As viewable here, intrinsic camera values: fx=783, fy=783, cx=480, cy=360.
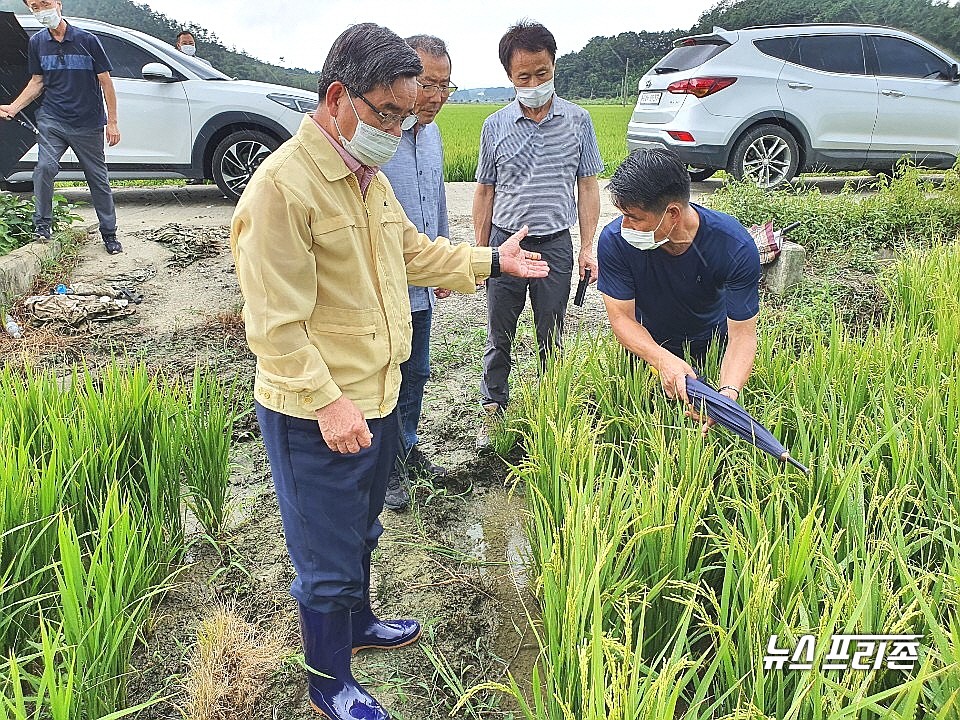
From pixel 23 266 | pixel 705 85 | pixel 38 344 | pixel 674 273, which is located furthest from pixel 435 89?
pixel 705 85

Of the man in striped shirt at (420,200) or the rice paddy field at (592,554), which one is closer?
the rice paddy field at (592,554)

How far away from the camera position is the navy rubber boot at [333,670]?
1855mm

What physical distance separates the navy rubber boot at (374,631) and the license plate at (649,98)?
22.6ft

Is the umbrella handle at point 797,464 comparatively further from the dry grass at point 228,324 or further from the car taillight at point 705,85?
the car taillight at point 705,85

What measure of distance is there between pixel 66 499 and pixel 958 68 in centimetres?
878

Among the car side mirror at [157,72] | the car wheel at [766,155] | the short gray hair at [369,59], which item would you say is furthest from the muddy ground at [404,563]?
the car wheel at [766,155]

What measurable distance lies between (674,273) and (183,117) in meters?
6.14

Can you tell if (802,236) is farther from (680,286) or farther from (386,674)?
(386,674)

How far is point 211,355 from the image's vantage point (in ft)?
14.0

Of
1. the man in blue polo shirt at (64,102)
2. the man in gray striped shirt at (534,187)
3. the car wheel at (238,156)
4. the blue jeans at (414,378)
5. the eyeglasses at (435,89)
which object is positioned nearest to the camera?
the eyeglasses at (435,89)

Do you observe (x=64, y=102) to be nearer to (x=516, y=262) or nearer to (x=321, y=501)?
(x=516, y=262)

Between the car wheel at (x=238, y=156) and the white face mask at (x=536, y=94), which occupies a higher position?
the white face mask at (x=536, y=94)

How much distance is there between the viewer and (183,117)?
7.25m

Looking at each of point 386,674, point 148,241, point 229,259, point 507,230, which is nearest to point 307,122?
point 386,674
